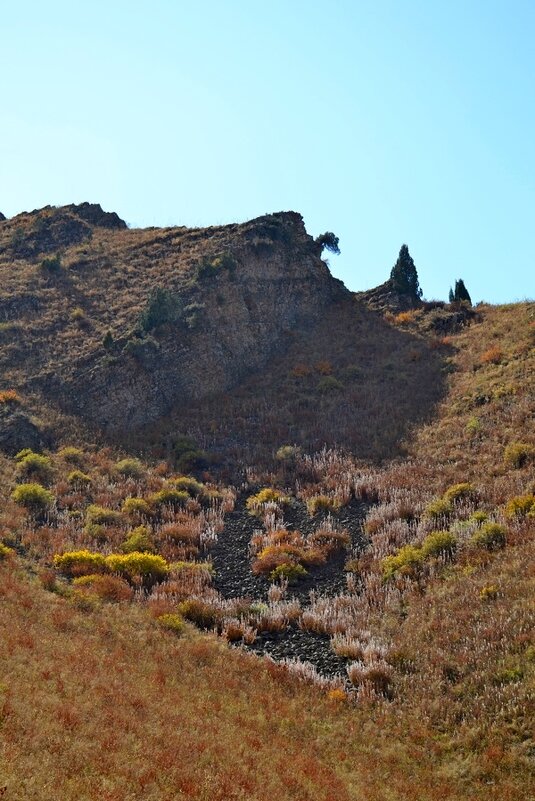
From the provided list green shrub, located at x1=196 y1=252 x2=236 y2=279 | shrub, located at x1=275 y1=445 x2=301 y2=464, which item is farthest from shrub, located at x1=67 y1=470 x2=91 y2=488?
green shrub, located at x1=196 y1=252 x2=236 y2=279

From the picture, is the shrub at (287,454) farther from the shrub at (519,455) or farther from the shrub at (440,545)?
the shrub at (440,545)

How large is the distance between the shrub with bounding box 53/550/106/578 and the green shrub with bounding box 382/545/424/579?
7.98 meters

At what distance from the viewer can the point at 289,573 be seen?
65.0ft

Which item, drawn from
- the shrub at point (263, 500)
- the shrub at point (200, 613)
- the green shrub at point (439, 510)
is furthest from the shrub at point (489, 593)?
the shrub at point (263, 500)

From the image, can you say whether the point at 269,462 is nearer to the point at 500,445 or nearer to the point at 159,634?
the point at 500,445

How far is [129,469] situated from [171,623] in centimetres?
1365

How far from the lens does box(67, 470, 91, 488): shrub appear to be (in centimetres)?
2667

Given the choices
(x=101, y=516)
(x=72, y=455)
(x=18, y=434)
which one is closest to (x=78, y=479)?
(x=72, y=455)

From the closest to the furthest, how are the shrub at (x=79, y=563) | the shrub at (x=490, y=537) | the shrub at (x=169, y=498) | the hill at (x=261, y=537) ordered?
the hill at (x=261, y=537), the shrub at (x=490, y=537), the shrub at (x=79, y=563), the shrub at (x=169, y=498)

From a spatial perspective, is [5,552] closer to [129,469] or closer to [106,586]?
[106,586]

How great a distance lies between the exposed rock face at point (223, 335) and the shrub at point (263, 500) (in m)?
10.5

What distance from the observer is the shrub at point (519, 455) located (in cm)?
2367

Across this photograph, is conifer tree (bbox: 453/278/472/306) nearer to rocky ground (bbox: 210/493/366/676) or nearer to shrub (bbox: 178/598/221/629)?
rocky ground (bbox: 210/493/366/676)

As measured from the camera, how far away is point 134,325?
133 ft
